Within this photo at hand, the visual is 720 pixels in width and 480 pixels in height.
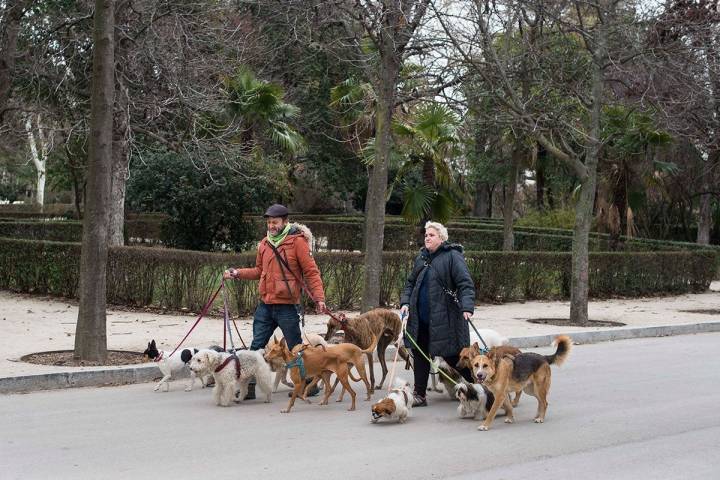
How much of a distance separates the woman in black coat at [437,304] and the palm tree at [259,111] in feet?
52.8

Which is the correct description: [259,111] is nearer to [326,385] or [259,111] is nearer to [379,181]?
[379,181]

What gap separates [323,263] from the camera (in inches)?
647

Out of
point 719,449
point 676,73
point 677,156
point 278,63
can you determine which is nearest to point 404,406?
point 719,449

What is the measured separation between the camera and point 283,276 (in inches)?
380

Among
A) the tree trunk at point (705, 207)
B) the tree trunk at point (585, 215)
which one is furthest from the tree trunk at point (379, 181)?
the tree trunk at point (705, 207)

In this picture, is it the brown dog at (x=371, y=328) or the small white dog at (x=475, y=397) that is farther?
the brown dog at (x=371, y=328)

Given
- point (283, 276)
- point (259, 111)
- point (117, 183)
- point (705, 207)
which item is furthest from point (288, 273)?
point (705, 207)

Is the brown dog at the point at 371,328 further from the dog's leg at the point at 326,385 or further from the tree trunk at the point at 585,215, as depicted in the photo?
the tree trunk at the point at 585,215

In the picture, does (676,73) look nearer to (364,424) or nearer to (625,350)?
(625,350)

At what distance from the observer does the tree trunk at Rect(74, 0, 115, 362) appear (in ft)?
36.0

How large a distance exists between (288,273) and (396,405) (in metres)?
2.01

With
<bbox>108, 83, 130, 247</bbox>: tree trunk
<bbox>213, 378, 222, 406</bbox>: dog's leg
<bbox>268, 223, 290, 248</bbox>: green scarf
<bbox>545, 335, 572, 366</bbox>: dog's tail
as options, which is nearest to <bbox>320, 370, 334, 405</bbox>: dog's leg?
<bbox>213, 378, 222, 406</bbox>: dog's leg

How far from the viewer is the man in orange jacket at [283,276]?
381 inches

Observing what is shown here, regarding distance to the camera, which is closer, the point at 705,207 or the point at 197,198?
the point at 197,198
